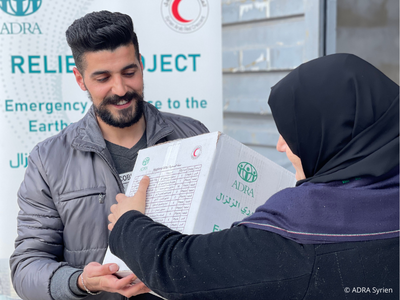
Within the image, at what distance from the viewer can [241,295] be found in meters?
1.02

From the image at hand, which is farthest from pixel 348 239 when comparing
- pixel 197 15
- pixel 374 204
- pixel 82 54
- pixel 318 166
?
pixel 197 15

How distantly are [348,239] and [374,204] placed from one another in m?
0.10

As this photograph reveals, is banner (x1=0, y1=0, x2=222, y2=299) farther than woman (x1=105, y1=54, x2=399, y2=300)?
Yes

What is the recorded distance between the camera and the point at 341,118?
41.3 inches

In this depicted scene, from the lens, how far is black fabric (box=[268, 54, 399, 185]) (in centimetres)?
103

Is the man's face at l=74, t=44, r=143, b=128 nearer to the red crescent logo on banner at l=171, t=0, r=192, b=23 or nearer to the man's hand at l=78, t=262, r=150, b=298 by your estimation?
the man's hand at l=78, t=262, r=150, b=298

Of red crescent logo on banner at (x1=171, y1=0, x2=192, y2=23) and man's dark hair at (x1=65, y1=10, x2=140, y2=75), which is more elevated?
red crescent logo on banner at (x1=171, y1=0, x2=192, y2=23)

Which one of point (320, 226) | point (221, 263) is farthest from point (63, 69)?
point (320, 226)

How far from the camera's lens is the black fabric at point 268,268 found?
3.25ft

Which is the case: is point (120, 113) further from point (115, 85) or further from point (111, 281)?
point (111, 281)

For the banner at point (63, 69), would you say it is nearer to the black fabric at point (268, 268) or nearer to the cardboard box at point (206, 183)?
the cardboard box at point (206, 183)

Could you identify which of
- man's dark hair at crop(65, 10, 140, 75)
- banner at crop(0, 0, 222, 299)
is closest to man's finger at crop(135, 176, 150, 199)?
man's dark hair at crop(65, 10, 140, 75)

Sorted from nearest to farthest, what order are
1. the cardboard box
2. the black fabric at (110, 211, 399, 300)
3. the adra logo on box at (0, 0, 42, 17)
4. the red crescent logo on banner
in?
the black fabric at (110, 211, 399, 300) → the cardboard box → the adra logo on box at (0, 0, 42, 17) → the red crescent logo on banner

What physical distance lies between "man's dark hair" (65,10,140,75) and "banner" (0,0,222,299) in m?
0.62
